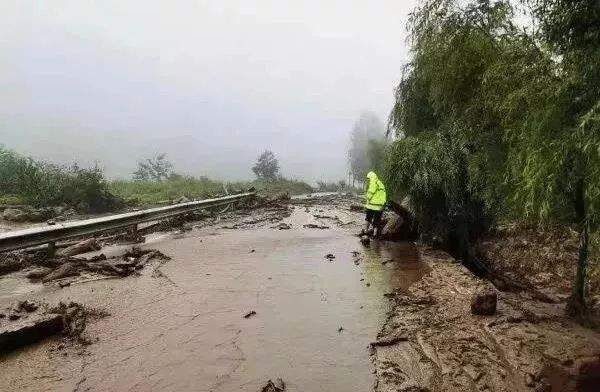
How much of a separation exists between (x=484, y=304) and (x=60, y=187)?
1905 cm

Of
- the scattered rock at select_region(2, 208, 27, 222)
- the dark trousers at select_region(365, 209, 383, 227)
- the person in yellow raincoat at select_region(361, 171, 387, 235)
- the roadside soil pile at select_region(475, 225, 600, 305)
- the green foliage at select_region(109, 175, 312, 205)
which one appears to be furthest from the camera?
the green foliage at select_region(109, 175, 312, 205)

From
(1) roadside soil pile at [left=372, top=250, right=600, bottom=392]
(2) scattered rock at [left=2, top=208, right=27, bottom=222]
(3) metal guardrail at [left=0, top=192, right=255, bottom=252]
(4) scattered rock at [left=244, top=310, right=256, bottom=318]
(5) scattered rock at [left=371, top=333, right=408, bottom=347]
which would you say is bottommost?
(1) roadside soil pile at [left=372, top=250, right=600, bottom=392]

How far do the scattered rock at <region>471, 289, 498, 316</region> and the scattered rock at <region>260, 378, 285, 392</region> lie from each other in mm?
2742

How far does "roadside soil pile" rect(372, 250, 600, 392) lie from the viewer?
11.0 ft

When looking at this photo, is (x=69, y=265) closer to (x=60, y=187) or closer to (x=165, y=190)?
(x=60, y=187)

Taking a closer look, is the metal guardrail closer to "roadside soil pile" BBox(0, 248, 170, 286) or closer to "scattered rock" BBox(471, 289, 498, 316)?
"roadside soil pile" BBox(0, 248, 170, 286)

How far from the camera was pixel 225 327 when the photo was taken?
4359 millimetres

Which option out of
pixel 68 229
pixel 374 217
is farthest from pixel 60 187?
pixel 374 217

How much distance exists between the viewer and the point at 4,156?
2220 cm

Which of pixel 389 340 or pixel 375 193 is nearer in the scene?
pixel 389 340

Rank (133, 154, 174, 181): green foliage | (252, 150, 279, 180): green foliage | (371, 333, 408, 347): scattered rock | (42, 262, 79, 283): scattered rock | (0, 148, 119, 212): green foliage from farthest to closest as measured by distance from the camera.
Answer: (252, 150, 279, 180): green foliage < (133, 154, 174, 181): green foliage < (0, 148, 119, 212): green foliage < (42, 262, 79, 283): scattered rock < (371, 333, 408, 347): scattered rock

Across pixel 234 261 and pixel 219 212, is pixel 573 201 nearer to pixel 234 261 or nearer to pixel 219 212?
pixel 234 261

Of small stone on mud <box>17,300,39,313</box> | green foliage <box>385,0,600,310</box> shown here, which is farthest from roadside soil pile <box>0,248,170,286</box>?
green foliage <box>385,0,600,310</box>

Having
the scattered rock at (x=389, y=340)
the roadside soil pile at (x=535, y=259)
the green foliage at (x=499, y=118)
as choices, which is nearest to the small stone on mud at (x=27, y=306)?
the scattered rock at (x=389, y=340)
